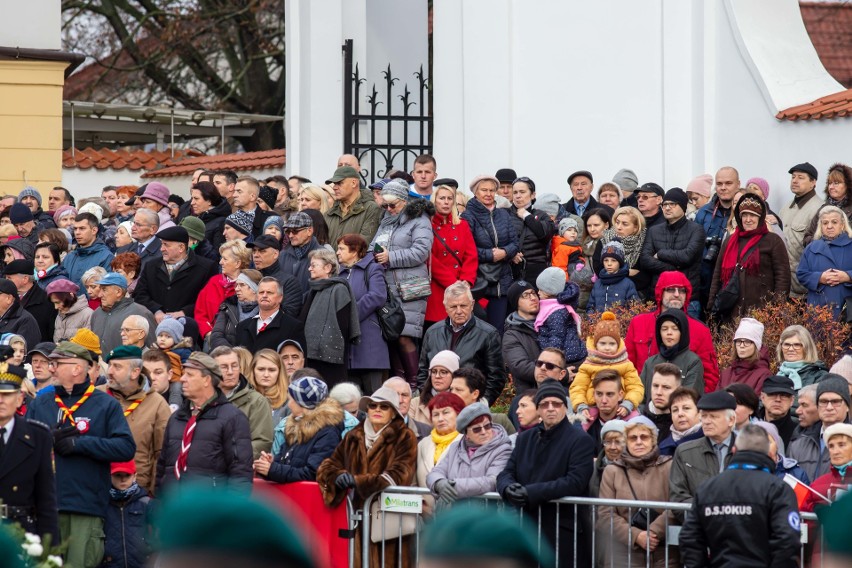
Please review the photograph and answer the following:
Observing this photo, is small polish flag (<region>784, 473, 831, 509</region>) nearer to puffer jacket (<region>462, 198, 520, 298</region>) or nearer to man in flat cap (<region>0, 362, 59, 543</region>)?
man in flat cap (<region>0, 362, 59, 543</region>)

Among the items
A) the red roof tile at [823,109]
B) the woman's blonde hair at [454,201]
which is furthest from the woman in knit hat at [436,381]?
the red roof tile at [823,109]

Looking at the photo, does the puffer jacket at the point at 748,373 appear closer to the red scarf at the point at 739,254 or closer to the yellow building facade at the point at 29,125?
the red scarf at the point at 739,254

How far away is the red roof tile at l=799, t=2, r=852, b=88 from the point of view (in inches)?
1090

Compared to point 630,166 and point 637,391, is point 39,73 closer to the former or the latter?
point 630,166

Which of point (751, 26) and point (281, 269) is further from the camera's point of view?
point (751, 26)

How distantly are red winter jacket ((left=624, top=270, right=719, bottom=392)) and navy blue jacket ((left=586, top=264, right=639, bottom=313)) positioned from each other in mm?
241

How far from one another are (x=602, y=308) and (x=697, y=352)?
6.18ft

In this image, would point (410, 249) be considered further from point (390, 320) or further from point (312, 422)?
point (312, 422)

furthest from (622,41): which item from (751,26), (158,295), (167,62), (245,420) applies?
(167,62)

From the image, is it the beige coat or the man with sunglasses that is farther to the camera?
the beige coat

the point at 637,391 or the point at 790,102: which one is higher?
the point at 790,102

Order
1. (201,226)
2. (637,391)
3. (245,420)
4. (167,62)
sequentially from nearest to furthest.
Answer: (245,420), (637,391), (201,226), (167,62)

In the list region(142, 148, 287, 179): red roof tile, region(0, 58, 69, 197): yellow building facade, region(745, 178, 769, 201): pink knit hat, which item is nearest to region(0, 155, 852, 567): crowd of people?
region(745, 178, 769, 201): pink knit hat

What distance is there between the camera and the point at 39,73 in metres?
20.8
